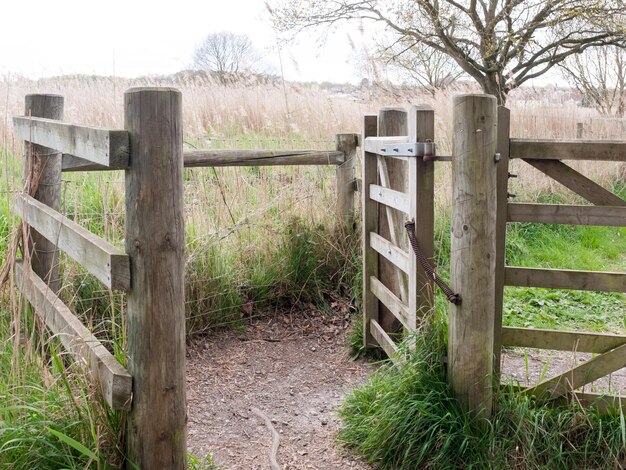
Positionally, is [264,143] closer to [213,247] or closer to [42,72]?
[213,247]

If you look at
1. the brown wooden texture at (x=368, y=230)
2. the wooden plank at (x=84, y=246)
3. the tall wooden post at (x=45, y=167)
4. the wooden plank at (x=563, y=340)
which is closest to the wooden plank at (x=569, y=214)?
the wooden plank at (x=563, y=340)

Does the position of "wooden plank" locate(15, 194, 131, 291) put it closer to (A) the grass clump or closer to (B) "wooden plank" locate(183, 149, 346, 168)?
(A) the grass clump

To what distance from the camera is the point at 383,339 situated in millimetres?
4531

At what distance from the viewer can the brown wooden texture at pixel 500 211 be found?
324 cm

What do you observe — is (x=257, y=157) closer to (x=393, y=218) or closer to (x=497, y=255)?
(x=393, y=218)

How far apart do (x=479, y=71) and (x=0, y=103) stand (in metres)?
12.4

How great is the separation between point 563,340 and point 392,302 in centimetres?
122

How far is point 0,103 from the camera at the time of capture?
7.77 meters

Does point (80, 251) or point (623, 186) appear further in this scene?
point (623, 186)

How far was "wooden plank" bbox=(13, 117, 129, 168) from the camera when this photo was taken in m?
2.42

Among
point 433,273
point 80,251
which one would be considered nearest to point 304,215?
point 433,273

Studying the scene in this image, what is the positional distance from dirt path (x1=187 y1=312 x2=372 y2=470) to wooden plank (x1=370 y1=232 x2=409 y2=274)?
85 centimetres

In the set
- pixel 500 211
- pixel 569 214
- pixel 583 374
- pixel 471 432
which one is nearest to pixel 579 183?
pixel 569 214

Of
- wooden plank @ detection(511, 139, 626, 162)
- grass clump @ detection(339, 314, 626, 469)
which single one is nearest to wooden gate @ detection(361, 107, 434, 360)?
grass clump @ detection(339, 314, 626, 469)
